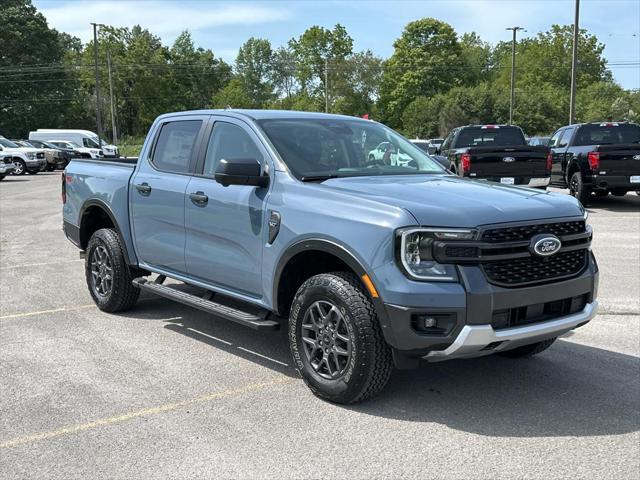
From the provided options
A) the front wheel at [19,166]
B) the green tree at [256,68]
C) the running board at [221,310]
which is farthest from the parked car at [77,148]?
the green tree at [256,68]

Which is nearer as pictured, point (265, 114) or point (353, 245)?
point (353, 245)

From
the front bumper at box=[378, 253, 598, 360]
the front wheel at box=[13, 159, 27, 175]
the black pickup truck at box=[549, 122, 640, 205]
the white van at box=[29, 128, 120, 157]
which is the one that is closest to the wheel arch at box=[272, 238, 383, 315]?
A: the front bumper at box=[378, 253, 598, 360]

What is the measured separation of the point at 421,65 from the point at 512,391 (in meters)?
78.9

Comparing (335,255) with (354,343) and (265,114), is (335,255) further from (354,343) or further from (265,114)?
(265,114)

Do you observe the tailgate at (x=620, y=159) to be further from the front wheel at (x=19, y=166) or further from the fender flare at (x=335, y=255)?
the front wheel at (x=19, y=166)

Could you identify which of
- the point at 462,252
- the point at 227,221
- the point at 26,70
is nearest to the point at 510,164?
the point at 227,221

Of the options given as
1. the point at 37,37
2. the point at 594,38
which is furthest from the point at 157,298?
the point at 594,38

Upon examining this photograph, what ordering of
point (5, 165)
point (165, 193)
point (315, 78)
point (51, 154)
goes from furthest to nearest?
1. point (315, 78)
2. point (51, 154)
3. point (5, 165)
4. point (165, 193)

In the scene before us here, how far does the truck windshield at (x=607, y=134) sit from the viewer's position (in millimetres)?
15852

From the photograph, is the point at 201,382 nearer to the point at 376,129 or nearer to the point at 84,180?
the point at 376,129

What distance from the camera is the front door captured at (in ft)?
15.8

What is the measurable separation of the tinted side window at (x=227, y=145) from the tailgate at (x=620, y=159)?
1137cm

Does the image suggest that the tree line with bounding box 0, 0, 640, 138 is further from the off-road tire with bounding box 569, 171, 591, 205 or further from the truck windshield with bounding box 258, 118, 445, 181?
the truck windshield with bounding box 258, 118, 445, 181

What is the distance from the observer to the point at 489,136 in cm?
1691
